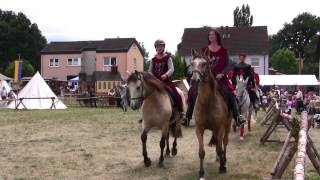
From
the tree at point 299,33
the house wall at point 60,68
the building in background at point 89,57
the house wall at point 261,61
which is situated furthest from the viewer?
the tree at point 299,33

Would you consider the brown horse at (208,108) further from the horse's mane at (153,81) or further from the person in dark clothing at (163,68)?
the person in dark clothing at (163,68)

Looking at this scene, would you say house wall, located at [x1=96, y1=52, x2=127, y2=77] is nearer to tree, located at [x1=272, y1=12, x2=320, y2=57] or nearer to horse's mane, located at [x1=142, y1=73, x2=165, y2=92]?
tree, located at [x1=272, y1=12, x2=320, y2=57]

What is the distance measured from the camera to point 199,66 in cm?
823

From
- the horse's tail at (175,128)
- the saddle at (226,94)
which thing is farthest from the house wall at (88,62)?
the saddle at (226,94)

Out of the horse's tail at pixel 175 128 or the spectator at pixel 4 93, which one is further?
the spectator at pixel 4 93

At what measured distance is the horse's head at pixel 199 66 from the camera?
26.5 feet

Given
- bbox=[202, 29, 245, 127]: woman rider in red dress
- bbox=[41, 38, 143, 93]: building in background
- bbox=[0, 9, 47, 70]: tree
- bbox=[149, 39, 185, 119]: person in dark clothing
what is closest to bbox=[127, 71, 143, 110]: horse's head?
bbox=[149, 39, 185, 119]: person in dark clothing

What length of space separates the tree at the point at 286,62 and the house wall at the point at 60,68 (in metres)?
37.0

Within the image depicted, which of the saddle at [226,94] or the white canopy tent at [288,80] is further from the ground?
the white canopy tent at [288,80]

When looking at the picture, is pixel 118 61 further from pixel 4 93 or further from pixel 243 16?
pixel 243 16

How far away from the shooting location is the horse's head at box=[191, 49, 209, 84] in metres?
8.08

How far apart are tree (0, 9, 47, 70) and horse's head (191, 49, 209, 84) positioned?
3431 inches

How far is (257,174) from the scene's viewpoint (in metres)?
9.37

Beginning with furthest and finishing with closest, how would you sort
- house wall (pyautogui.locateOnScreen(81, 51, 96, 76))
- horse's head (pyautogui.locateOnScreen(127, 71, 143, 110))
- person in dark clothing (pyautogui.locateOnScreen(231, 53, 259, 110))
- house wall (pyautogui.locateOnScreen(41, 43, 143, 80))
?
house wall (pyautogui.locateOnScreen(81, 51, 96, 76)) < house wall (pyautogui.locateOnScreen(41, 43, 143, 80)) < person in dark clothing (pyautogui.locateOnScreen(231, 53, 259, 110)) < horse's head (pyautogui.locateOnScreen(127, 71, 143, 110))
